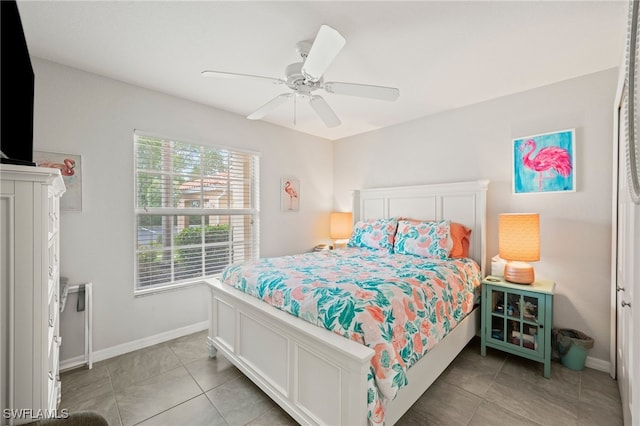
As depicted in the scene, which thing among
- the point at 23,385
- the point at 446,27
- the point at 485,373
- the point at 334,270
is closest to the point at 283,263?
the point at 334,270

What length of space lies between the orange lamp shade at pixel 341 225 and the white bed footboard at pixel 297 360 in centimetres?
214

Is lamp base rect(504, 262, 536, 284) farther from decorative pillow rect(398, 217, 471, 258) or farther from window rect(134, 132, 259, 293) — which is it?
window rect(134, 132, 259, 293)

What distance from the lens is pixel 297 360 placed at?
1.63m

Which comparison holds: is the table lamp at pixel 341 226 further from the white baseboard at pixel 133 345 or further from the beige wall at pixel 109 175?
the white baseboard at pixel 133 345

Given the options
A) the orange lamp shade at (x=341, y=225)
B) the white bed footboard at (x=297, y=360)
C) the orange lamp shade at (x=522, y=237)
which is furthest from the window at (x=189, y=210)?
the orange lamp shade at (x=522, y=237)

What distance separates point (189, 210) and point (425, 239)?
2.54 meters

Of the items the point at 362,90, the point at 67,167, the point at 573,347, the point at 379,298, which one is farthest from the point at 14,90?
the point at 573,347

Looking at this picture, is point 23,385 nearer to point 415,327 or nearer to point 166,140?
point 415,327

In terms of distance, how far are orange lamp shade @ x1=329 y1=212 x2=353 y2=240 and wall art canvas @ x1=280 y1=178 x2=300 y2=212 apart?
60 centimetres

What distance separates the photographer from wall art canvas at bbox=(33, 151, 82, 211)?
2.22 metres

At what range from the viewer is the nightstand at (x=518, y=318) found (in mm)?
→ 2174

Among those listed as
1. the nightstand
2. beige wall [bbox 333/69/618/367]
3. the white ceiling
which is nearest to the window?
the white ceiling

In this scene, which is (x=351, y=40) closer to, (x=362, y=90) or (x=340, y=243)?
(x=362, y=90)

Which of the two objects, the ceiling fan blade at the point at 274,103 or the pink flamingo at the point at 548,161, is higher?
the ceiling fan blade at the point at 274,103
